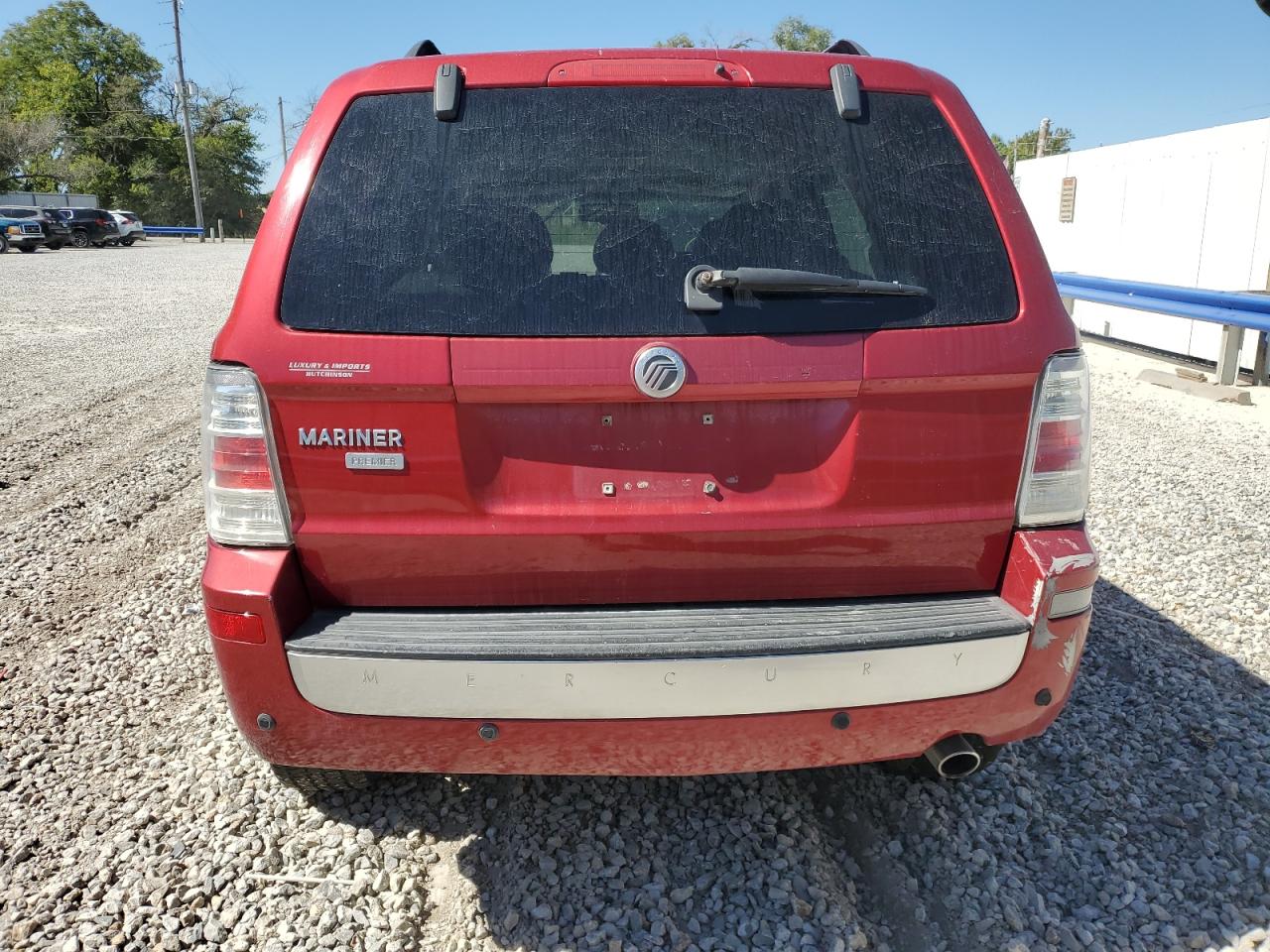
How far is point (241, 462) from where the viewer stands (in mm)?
2244

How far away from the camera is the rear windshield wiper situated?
2199 mm

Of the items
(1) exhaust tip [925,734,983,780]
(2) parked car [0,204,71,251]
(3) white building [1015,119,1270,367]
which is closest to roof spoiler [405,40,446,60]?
(1) exhaust tip [925,734,983,780]

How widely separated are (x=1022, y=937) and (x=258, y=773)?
2.29 m

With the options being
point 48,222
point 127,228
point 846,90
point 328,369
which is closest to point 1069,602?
point 846,90

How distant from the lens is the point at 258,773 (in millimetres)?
3057

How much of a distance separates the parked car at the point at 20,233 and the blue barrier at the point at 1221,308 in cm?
3759

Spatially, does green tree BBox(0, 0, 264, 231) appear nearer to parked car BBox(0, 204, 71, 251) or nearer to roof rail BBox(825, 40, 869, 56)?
parked car BBox(0, 204, 71, 251)

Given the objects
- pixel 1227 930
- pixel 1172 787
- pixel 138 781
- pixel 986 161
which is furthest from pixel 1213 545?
pixel 138 781

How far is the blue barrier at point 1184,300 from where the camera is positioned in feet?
29.5

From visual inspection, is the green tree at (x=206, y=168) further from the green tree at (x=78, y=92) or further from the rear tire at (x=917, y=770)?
the rear tire at (x=917, y=770)

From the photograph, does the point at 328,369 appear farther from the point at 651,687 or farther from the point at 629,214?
the point at 651,687

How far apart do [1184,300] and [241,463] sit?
34.4ft

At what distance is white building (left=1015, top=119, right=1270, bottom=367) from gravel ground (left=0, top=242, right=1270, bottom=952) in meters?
7.90

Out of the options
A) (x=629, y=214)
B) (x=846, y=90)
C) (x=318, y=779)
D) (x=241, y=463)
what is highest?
(x=846, y=90)
